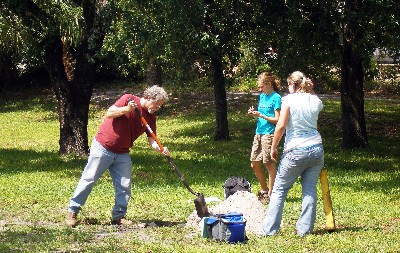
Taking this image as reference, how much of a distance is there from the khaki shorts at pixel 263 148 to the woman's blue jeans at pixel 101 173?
2064 millimetres

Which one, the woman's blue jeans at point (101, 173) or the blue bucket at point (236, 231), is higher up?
the woman's blue jeans at point (101, 173)

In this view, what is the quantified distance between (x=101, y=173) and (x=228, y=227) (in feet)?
6.08

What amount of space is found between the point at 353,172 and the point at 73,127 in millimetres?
5801

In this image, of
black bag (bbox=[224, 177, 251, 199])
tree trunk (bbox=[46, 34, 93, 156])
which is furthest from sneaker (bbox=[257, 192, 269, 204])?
tree trunk (bbox=[46, 34, 93, 156])

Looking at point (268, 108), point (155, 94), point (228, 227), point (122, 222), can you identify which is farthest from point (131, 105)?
point (268, 108)

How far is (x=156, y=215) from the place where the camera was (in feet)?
32.7

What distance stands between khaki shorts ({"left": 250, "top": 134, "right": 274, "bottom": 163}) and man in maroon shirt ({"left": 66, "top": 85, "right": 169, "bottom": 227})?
184 cm

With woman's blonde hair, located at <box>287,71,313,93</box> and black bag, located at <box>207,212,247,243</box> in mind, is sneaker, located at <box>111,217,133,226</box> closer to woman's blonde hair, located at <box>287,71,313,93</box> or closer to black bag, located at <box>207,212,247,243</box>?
black bag, located at <box>207,212,247,243</box>

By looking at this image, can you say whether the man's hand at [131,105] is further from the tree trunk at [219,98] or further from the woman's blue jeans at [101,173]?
the tree trunk at [219,98]

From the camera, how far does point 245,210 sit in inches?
359

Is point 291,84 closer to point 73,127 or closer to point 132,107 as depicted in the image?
point 132,107

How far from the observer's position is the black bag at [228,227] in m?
7.88

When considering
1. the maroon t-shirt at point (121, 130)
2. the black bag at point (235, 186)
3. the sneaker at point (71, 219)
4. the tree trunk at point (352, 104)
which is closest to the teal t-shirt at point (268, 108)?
the black bag at point (235, 186)

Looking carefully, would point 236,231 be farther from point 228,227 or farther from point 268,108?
point 268,108
